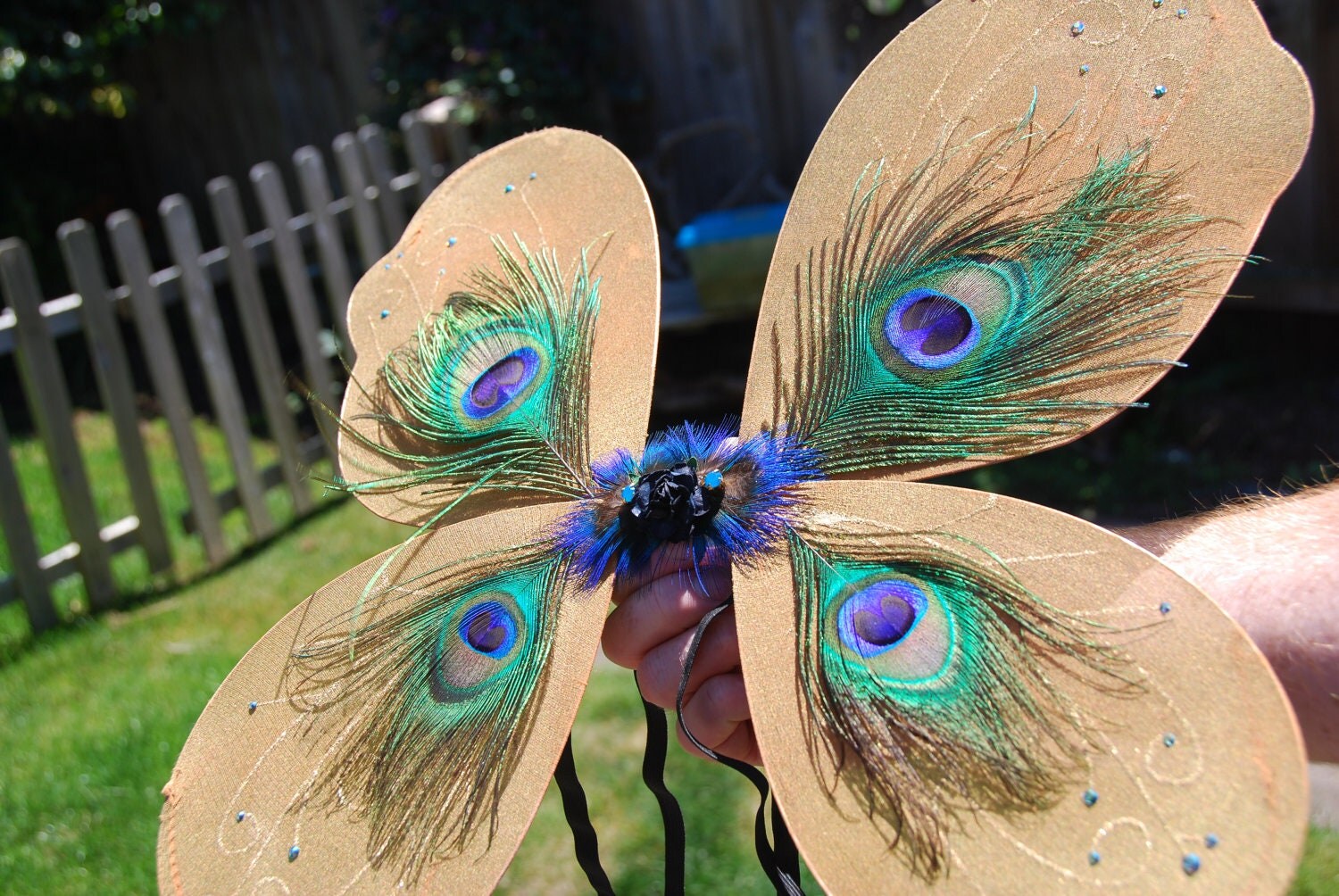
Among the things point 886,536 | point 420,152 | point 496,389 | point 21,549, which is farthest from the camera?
point 420,152

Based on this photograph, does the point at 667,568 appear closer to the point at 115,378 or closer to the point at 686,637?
the point at 686,637

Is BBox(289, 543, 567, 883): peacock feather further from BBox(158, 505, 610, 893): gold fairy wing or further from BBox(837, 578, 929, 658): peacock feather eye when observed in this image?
BBox(837, 578, 929, 658): peacock feather eye

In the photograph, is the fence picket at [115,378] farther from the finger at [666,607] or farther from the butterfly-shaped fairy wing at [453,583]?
the finger at [666,607]

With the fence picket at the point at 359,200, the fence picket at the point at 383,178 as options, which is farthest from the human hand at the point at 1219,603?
the fence picket at the point at 383,178

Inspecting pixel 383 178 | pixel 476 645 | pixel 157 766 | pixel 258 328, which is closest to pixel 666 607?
pixel 476 645

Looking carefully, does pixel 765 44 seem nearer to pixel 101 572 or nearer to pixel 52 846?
pixel 101 572

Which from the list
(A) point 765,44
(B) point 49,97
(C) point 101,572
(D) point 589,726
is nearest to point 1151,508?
(D) point 589,726
